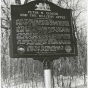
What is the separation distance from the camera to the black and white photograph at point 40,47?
283cm

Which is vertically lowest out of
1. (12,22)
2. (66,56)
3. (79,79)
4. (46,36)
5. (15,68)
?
(79,79)

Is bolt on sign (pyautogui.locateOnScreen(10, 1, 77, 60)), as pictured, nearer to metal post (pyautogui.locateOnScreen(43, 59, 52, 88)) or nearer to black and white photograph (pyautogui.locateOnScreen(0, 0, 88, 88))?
black and white photograph (pyautogui.locateOnScreen(0, 0, 88, 88))

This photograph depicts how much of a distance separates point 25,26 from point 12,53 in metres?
0.47

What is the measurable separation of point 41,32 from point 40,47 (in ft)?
0.82

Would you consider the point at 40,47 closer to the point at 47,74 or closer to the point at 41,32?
the point at 41,32

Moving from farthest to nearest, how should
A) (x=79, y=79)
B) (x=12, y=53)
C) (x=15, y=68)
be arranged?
(x=79, y=79) → (x=15, y=68) → (x=12, y=53)

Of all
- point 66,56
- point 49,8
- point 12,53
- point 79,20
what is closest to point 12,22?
point 12,53

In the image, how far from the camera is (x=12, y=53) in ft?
9.07

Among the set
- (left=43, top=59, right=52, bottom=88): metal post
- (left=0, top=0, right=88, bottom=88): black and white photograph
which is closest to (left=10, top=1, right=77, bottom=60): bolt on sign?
(left=0, top=0, right=88, bottom=88): black and white photograph

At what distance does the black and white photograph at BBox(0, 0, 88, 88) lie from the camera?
2832 millimetres

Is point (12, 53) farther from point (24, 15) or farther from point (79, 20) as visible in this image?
point (79, 20)

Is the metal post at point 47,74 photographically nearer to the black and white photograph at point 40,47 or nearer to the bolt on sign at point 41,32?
the black and white photograph at point 40,47

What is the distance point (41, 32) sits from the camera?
115 inches

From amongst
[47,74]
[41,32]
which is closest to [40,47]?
[41,32]
